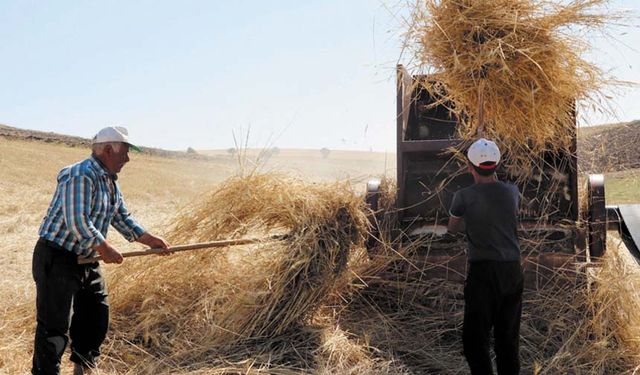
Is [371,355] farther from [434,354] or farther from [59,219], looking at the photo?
[59,219]

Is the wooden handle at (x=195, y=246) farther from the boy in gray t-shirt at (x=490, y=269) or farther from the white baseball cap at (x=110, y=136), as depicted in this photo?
the boy in gray t-shirt at (x=490, y=269)

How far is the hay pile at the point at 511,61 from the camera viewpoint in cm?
423

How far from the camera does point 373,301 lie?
15.5 feet

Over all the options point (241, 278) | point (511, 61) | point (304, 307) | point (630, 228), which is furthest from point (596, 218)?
point (241, 278)

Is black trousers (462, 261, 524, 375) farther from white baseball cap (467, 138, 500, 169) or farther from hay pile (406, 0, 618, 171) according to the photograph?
hay pile (406, 0, 618, 171)

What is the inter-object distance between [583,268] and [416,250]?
1.12 m

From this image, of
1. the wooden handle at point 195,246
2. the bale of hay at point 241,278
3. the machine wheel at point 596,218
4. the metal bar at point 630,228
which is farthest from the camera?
the metal bar at point 630,228

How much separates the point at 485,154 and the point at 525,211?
1605 mm

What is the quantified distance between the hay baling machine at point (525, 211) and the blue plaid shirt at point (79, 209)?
195cm

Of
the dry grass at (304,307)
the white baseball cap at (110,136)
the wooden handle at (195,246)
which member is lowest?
the dry grass at (304,307)

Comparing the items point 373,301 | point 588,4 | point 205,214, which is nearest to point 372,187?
point 373,301

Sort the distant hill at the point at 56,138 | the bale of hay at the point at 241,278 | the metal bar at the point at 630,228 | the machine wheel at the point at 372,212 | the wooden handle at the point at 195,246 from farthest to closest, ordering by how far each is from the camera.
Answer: the distant hill at the point at 56,138 → the metal bar at the point at 630,228 → the machine wheel at the point at 372,212 → the bale of hay at the point at 241,278 → the wooden handle at the point at 195,246

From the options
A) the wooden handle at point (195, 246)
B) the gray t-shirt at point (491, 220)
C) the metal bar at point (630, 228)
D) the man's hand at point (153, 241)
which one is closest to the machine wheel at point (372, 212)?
the wooden handle at point (195, 246)

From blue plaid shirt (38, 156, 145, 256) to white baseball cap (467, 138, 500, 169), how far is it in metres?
1.98
